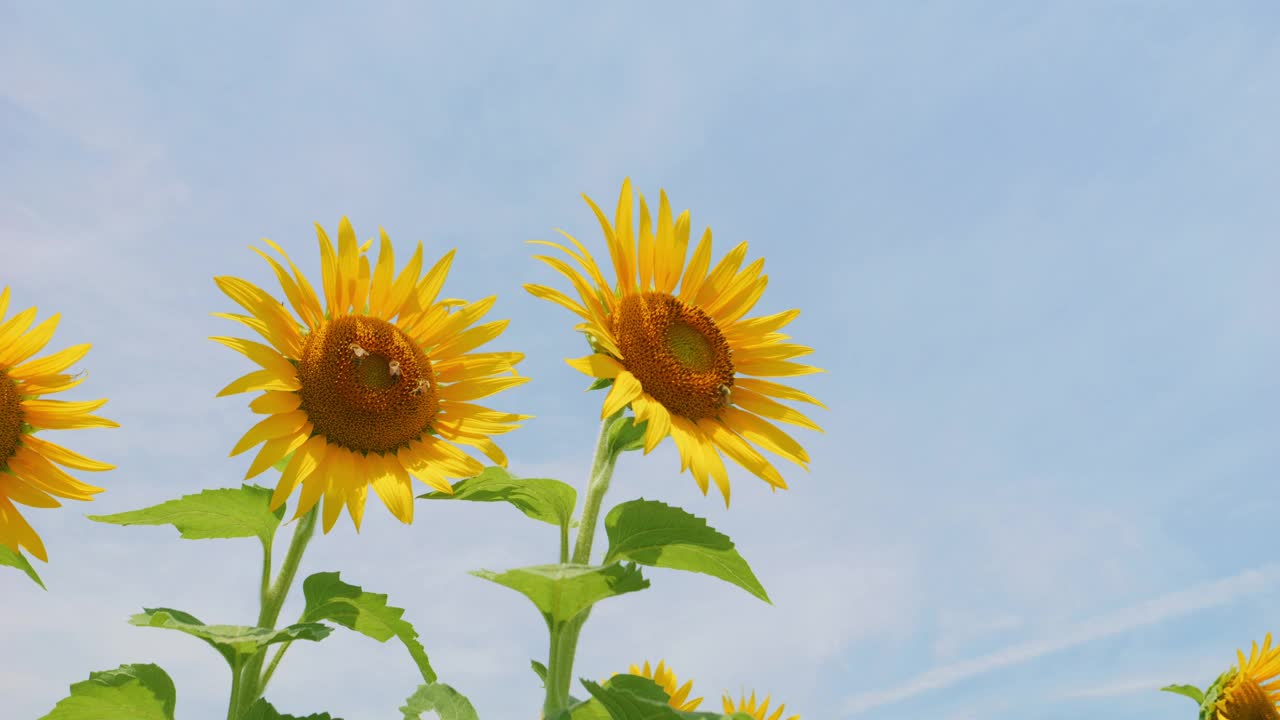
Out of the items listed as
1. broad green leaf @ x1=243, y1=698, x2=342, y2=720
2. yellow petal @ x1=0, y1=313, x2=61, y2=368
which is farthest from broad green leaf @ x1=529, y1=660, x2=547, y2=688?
yellow petal @ x1=0, y1=313, x2=61, y2=368

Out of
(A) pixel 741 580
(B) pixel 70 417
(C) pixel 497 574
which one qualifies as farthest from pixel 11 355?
(A) pixel 741 580

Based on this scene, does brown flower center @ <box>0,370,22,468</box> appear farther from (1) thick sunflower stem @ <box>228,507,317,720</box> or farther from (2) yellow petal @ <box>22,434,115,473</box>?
Answer: (1) thick sunflower stem @ <box>228,507,317,720</box>

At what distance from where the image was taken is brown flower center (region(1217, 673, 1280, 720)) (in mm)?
6355

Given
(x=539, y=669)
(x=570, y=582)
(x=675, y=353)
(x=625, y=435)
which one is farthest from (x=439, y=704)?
(x=675, y=353)

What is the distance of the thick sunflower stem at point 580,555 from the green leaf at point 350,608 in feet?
2.10

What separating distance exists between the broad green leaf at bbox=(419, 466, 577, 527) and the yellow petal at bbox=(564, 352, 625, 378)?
441mm

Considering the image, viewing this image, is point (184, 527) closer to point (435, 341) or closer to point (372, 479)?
point (372, 479)

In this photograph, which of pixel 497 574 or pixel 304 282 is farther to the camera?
pixel 304 282

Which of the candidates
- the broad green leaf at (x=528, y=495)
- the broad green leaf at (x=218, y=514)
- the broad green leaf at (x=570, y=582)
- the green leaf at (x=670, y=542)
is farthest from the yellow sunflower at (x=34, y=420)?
the green leaf at (x=670, y=542)

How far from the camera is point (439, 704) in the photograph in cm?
380

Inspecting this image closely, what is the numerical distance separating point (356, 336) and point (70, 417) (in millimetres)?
1214

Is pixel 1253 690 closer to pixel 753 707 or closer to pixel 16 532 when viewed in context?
pixel 753 707

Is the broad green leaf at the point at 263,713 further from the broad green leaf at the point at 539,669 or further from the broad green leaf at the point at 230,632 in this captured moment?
the broad green leaf at the point at 539,669

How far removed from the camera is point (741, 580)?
3811 mm
